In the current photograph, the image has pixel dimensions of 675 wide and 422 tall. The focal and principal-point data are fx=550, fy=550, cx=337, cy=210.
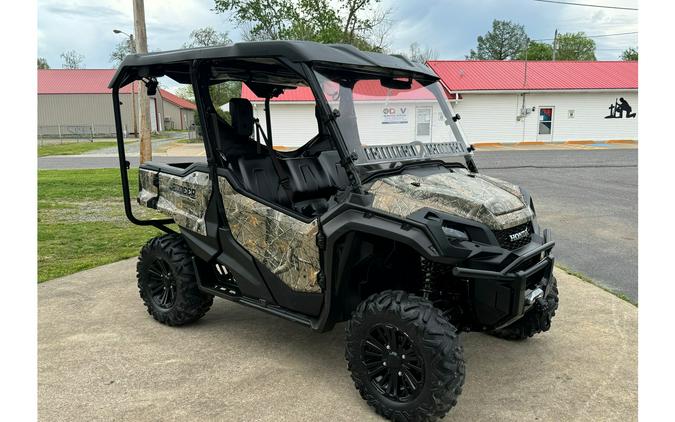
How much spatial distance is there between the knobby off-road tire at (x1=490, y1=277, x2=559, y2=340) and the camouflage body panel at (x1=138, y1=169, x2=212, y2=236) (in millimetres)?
2437

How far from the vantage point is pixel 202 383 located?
3531mm

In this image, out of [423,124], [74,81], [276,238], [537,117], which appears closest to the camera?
[276,238]

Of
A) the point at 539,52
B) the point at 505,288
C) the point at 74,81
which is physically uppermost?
the point at 539,52

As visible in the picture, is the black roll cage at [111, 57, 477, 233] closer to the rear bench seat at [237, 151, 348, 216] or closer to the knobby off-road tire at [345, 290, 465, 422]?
the rear bench seat at [237, 151, 348, 216]

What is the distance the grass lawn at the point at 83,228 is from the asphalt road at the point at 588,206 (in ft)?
18.3

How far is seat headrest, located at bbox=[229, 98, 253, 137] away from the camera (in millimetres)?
4299

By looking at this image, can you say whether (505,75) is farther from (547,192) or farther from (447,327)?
(447,327)

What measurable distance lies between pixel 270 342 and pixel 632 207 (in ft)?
26.9

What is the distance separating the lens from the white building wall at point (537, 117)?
1099 inches

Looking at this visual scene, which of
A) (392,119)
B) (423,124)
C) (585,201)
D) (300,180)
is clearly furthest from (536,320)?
(585,201)

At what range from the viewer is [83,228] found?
28.0 ft

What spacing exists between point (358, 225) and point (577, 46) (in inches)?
2971

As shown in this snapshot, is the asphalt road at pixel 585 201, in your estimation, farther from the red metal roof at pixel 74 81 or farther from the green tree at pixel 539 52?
the green tree at pixel 539 52

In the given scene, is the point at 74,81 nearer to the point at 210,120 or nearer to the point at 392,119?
the point at 210,120
